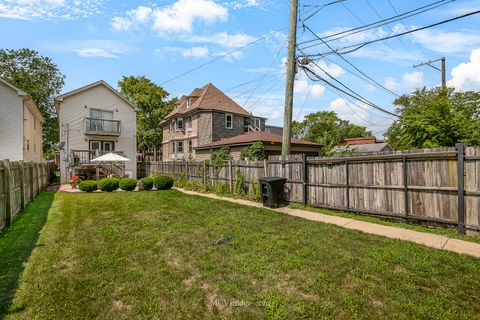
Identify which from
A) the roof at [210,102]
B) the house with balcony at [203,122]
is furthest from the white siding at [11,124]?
the roof at [210,102]

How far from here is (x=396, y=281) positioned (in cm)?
373

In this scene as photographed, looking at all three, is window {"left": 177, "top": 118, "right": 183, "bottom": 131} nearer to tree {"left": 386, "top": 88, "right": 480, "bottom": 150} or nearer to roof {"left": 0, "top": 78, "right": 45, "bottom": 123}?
roof {"left": 0, "top": 78, "right": 45, "bottom": 123}

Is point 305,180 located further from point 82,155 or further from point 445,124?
point 82,155

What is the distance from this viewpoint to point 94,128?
23703mm

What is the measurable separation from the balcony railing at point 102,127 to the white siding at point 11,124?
191 inches

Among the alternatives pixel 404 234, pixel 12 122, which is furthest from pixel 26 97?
pixel 404 234

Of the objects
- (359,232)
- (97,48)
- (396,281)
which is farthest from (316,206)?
(97,48)

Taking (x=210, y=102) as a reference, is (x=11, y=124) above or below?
below

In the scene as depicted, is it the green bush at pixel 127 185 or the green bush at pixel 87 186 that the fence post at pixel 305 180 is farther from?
the green bush at pixel 87 186

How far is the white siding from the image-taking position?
18.6 meters

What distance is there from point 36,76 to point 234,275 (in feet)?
132

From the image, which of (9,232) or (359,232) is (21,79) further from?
(359,232)

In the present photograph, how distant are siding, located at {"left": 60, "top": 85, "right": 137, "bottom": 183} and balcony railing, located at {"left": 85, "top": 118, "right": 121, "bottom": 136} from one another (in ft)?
1.92

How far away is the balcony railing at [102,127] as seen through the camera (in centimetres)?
2344
